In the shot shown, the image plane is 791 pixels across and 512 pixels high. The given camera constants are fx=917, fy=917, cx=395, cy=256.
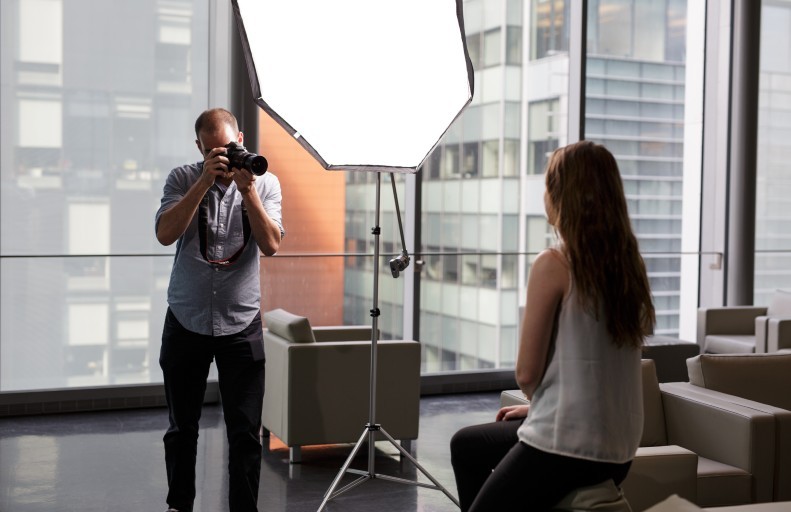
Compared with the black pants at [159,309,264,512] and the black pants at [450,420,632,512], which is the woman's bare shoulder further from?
the black pants at [159,309,264,512]

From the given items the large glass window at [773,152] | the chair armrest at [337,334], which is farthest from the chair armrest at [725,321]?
the chair armrest at [337,334]

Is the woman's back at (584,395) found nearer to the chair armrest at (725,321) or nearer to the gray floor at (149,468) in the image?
the gray floor at (149,468)

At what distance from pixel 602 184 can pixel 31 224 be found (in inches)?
164

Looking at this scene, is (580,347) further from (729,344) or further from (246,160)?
(729,344)

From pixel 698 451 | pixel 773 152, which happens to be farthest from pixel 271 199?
pixel 773 152

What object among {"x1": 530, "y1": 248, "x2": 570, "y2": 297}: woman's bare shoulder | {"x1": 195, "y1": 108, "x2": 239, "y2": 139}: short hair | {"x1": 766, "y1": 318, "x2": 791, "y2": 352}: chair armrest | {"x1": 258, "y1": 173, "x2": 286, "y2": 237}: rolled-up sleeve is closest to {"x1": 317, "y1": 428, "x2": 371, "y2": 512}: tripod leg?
{"x1": 258, "y1": 173, "x2": 286, "y2": 237}: rolled-up sleeve

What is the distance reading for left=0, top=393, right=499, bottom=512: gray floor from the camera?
11.9ft

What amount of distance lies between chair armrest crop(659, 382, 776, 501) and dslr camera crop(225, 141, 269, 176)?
1622 mm

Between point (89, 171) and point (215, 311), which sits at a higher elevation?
point (89, 171)

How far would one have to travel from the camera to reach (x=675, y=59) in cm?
725

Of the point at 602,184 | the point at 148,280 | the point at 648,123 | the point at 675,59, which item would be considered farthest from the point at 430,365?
the point at 602,184

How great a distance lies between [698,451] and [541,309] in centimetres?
150

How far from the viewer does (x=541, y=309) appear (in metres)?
1.99

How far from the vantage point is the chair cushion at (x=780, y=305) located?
6.16 meters
